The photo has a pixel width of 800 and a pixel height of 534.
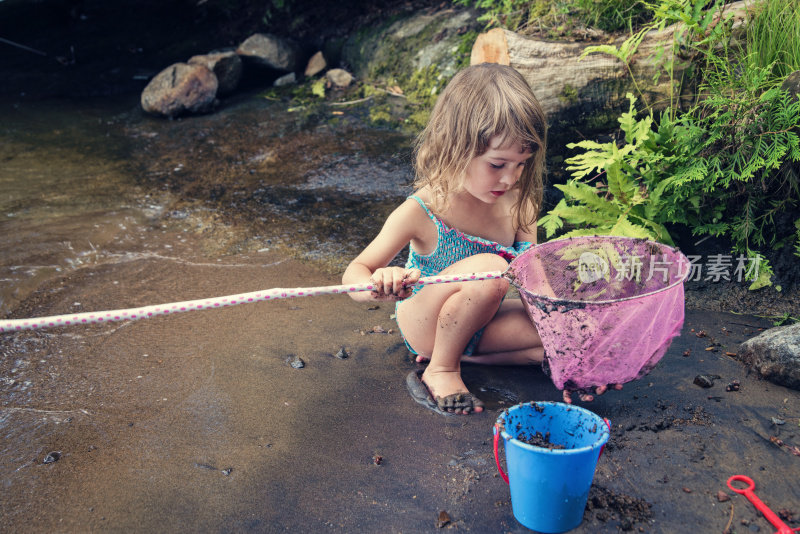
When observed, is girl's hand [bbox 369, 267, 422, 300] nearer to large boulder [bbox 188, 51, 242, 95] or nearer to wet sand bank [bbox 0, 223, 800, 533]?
wet sand bank [bbox 0, 223, 800, 533]

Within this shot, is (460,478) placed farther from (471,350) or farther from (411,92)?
(411,92)

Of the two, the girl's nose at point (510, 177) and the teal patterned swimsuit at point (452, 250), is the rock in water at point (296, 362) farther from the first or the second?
the girl's nose at point (510, 177)

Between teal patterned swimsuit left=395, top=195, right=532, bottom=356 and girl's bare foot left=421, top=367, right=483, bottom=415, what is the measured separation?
25 centimetres

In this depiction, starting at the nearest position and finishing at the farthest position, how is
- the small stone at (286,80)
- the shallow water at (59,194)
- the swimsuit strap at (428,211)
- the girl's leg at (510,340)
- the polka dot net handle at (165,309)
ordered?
the polka dot net handle at (165,309) < the swimsuit strap at (428,211) < the girl's leg at (510,340) < the shallow water at (59,194) < the small stone at (286,80)

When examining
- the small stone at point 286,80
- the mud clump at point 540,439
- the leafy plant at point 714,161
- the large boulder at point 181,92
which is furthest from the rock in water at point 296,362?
the small stone at point 286,80

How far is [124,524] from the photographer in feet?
6.89

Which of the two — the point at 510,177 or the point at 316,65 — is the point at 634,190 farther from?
the point at 316,65

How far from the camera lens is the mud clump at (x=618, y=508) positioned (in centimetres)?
202

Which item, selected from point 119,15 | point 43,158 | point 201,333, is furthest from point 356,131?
point 119,15

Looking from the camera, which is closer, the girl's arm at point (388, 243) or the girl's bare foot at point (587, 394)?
the girl's bare foot at point (587, 394)

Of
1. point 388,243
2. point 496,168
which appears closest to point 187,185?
point 388,243

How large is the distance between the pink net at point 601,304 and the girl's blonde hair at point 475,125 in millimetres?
414

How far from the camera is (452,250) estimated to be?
9.41 ft

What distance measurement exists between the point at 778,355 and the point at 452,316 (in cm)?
131
